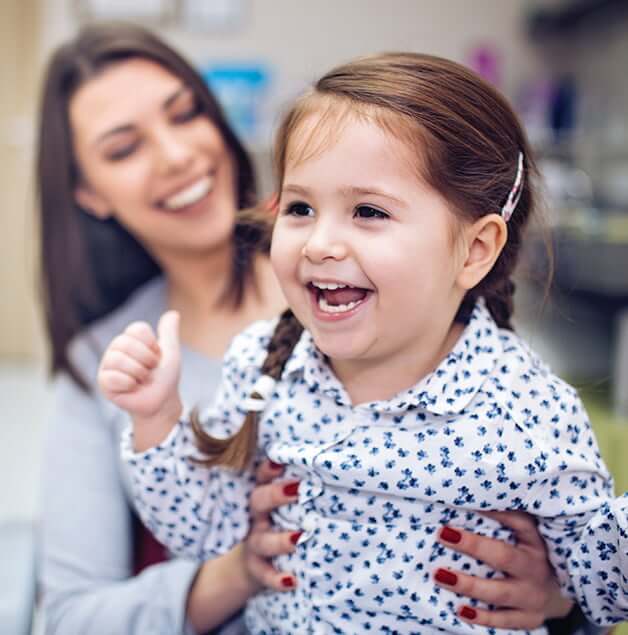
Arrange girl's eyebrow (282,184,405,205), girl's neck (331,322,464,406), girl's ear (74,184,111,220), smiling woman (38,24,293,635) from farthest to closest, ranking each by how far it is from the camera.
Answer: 1. girl's ear (74,184,111,220)
2. smiling woman (38,24,293,635)
3. girl's neck (331,322,464,406)
4. girl's eyebrow (282,184,405,205)

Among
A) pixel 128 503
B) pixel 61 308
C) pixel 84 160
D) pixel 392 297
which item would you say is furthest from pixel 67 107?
pixel 392 297

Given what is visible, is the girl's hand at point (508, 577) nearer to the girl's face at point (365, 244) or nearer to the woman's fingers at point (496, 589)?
the woman's fingers at point (496, 589)

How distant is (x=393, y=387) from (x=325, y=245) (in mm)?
185

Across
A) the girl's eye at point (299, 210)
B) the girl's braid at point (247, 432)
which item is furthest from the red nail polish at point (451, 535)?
the girl's eye at point (299, 210)

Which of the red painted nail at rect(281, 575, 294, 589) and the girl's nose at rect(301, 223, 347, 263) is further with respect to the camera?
the red painted nail at rect(281, 575, 294, 589)

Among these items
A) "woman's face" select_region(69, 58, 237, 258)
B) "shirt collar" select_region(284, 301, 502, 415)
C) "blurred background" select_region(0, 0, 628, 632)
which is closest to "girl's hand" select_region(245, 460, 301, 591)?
"shirt collar" select_region(284, 301, 502, 415)

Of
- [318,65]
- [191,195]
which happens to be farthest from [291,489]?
[318,65]

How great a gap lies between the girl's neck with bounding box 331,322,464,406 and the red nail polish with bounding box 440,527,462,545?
0.45 ft

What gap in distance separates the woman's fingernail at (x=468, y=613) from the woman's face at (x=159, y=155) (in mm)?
653

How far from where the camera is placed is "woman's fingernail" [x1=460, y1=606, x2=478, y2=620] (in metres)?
0.79

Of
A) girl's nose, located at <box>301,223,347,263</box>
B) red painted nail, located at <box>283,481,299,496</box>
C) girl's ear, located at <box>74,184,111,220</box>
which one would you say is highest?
girl's nose, located at <box>301,223,347,263</box>

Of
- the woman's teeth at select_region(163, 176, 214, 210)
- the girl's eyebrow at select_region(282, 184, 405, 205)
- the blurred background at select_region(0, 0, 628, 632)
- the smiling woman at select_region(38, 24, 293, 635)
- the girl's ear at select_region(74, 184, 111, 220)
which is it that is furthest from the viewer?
the blurred background at select_region(0, 0, 628, 632)

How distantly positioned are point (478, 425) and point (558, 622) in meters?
0.35

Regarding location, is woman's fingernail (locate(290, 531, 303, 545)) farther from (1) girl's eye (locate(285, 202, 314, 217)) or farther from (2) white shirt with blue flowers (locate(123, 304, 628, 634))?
(1) girl's eye (locate(285, 202, 314, 217))
